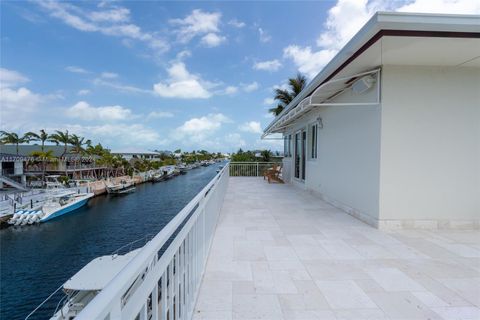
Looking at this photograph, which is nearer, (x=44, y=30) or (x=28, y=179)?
(x=44, y=30)

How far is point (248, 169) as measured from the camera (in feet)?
49.1

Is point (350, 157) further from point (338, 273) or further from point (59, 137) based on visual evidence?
point (59, 137)

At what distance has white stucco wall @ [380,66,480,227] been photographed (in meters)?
4.36

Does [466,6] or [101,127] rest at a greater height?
[101,127]

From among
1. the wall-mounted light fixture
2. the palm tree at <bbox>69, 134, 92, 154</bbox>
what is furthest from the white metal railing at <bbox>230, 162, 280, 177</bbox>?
the palm tree at <bbox>69, 134, 92, 154</bbox>

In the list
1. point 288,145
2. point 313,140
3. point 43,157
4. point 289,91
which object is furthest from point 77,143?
point 313,140

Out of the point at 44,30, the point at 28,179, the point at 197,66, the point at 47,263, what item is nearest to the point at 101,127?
the point at 28,179

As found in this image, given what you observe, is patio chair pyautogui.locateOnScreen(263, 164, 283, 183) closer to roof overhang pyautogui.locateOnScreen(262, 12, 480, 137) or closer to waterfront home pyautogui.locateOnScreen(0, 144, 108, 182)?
roof overhang pyautogui.locateOnScreen(262, 12, 480, 137)

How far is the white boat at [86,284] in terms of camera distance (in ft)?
24.1

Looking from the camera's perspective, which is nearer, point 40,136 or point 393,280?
point 393,280

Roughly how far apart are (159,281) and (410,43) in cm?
418

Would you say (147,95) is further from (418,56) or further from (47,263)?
(418,56)

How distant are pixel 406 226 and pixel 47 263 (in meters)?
19.5

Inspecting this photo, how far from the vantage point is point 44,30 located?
2231 centimetres
